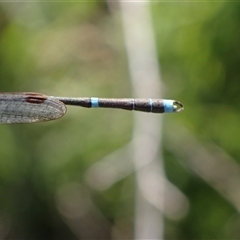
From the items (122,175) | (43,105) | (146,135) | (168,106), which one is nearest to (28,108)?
(43,105)

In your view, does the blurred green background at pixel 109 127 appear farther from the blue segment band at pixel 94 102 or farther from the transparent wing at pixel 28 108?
the transparent wing at pixel 28 108

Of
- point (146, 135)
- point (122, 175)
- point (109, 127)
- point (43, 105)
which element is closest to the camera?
point (43, 105)

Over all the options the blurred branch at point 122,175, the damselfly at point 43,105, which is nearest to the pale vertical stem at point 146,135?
the blurred branch at point 122,175

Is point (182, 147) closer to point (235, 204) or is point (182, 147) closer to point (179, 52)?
point (235, 204)

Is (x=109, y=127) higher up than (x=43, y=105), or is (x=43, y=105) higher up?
(x=43, y=105)

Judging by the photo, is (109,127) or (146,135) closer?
(146,135)

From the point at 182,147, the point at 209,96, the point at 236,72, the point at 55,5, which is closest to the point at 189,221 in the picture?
the point at 182,147

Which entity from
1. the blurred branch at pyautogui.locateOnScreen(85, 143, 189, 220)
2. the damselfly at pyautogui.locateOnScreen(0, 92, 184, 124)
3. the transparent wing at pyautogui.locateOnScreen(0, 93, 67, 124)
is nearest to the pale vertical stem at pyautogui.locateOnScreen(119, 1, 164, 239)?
the blurred branch at pyautogui.locateOnScreen(85, 143, 189, 220)

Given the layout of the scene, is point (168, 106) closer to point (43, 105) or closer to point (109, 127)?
point (43, 105)
